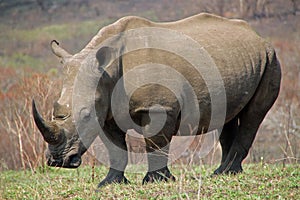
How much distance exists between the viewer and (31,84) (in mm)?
12492

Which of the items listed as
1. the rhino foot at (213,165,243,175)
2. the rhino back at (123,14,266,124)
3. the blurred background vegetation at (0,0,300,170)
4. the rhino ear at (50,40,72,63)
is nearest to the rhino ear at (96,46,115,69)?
the rhino back at (123,14,266,124)

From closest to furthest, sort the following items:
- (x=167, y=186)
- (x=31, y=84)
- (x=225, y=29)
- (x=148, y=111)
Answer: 1. (x=167, y=186)
2. (x=148, y=111)
3. (x=225, y=29)
4. (x=31, y=84)

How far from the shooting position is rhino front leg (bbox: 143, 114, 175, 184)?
7.32 m

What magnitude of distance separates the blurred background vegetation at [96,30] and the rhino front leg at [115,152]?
583 cm

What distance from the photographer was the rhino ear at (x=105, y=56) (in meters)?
7.11

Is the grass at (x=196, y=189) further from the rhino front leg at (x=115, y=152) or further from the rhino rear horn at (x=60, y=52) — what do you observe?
the rhino rear horn at (x=60, y=52)

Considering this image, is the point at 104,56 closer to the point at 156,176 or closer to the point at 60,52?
the point at 60,52

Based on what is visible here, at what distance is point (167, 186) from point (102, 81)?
1396mm

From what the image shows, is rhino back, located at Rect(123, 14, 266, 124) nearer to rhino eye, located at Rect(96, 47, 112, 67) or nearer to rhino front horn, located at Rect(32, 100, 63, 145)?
rhino eye, located at Rect(96, 47, 112, 67)

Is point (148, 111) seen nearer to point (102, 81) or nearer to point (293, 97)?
point (102, 81)

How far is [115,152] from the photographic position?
7.93 metres

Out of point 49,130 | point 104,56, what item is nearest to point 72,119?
point 49,130

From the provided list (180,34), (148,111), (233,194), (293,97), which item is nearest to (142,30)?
(180,34)

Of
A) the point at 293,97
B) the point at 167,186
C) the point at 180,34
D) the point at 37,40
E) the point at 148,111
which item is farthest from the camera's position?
the point at 37,40
